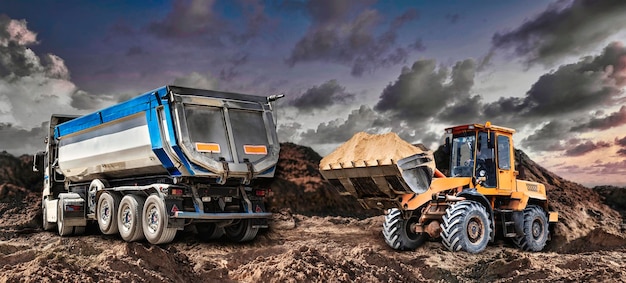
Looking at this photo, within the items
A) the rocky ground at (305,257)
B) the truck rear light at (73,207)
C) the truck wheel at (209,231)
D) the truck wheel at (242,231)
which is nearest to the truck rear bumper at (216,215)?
the truck wheel at (242,231)

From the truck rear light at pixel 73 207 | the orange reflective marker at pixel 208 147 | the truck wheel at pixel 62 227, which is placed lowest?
the truck wheel at pixel 62 227

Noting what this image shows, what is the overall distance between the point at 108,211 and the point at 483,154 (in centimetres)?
808

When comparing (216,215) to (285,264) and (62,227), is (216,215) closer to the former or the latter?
(285,264)

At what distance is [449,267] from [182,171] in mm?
4993

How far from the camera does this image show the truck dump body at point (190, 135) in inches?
413

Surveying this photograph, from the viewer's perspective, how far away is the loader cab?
11.6 m

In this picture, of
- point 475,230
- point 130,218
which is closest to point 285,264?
point 475,230

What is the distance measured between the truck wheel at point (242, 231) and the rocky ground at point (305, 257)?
0.19 meters

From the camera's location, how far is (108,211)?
41.0 feet

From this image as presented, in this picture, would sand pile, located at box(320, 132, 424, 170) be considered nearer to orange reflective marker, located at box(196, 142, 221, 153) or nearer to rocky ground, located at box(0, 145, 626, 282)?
rocky ground, located at box(0, 145, 626, 282)

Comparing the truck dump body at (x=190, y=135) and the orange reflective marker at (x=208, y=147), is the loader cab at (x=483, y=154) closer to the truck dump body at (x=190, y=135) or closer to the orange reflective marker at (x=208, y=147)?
the truck dump body at (x=190, y=135)

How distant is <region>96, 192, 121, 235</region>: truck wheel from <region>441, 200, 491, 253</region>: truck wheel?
6767 millimetres

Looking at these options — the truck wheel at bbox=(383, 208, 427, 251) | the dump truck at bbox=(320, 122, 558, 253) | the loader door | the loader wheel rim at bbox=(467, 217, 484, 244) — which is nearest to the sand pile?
the dump truck at bbox=(320, 122, 558, 253)

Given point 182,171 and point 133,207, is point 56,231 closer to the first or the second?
point 133,207
